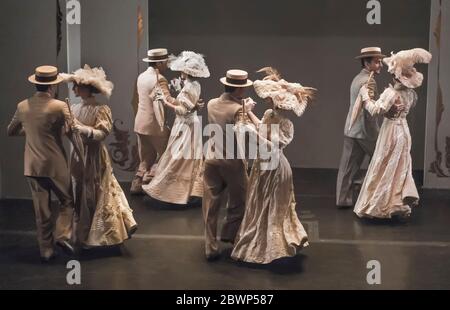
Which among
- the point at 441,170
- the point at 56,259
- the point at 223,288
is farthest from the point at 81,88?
the point at 441,170

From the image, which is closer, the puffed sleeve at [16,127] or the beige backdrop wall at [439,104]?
the puffed sleeve at [16,127]

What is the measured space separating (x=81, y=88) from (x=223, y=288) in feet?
6.28

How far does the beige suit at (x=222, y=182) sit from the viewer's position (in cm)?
665

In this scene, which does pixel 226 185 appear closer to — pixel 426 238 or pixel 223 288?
pixel 223 288

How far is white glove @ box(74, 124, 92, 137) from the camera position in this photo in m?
6.59

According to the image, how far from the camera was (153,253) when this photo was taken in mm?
7035

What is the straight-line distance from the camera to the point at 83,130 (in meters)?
6.59

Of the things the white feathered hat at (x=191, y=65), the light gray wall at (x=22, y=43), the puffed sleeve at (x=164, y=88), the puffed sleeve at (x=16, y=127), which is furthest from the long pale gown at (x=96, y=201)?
the light gray wall at (x=22, y=43)

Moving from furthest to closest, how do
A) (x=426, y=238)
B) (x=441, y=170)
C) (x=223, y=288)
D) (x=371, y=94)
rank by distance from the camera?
(x=441, y=170) → (x=371, y=94) → (x=426, y=238) → (x=223, y=288)

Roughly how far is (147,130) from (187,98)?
2.65 ft

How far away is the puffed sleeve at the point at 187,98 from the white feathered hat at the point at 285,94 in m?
1.47

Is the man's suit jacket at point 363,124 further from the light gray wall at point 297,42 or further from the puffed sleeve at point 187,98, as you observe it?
the light gray wall at point 297,42

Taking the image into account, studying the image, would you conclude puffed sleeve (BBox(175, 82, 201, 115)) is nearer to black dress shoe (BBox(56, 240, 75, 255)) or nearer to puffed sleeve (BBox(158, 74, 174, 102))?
puffed sleeve (BBox(158, 74, 174, 102))

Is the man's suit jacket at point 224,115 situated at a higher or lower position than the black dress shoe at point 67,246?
higher
